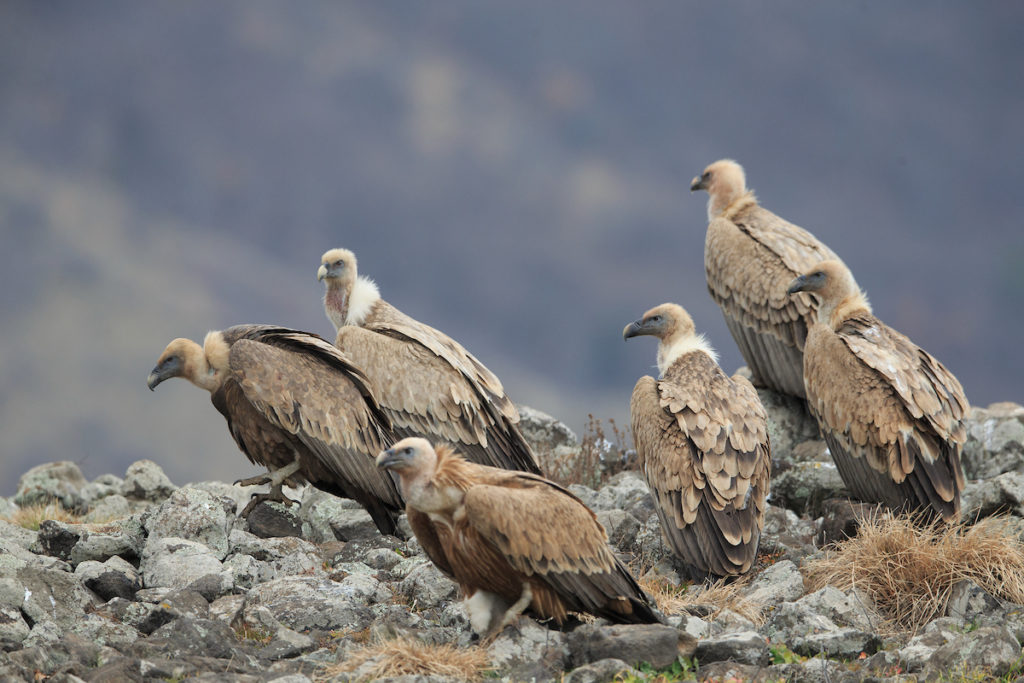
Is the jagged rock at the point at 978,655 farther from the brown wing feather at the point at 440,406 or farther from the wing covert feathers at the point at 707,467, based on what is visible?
the brown wing feather at the point at 440,406

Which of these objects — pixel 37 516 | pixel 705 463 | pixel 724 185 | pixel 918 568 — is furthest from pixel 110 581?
pixel 724 185

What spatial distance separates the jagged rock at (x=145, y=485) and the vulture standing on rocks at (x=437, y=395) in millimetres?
4363

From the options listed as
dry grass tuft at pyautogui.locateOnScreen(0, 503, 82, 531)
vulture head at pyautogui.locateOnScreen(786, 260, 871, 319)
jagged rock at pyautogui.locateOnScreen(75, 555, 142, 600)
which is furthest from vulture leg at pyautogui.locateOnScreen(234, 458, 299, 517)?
vulture head at pyautogui.locateOnScreen(786, 260, 871, 319)

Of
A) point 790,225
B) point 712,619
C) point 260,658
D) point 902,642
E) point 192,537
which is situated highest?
point 790,225

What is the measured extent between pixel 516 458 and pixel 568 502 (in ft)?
13.6

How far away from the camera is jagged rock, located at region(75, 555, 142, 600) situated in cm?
914

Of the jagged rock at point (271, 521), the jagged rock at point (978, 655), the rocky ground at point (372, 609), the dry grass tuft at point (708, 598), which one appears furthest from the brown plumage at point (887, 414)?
the jagged rock at point (271, 521)

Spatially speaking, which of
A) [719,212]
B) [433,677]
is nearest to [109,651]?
[433,677]

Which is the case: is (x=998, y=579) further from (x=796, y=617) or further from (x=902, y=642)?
(x=796, y=617)

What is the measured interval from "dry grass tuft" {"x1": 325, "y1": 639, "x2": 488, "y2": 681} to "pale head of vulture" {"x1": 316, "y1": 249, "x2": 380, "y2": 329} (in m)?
5.47

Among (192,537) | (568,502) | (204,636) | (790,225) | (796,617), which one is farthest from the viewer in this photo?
(790,225)

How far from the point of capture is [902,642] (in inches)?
317

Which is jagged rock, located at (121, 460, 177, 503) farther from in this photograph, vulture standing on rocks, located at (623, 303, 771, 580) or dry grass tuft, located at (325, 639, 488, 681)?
dry grass tuft, located at (325, 639, 488, 681)

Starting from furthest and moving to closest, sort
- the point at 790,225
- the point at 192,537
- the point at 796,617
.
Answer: the point at 790,225 → the point at 192,537 → the point at 796,617
